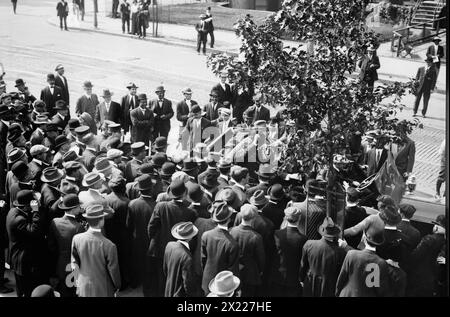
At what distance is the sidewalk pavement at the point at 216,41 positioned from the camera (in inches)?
883

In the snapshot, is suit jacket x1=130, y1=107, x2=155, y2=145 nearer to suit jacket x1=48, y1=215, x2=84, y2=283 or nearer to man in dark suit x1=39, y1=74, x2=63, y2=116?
man in dark suit x1=39, y1=74, x2=63, y2=116

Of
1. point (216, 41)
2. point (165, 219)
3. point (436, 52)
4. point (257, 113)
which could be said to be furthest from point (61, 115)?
point (216, 41)

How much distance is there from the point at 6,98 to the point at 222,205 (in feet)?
25.5

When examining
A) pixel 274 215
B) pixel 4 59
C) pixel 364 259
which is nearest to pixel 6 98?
pixel 274 215

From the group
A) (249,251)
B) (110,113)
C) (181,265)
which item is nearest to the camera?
(181,265)

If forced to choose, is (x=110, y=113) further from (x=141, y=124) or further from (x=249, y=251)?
(x=249, y=251)

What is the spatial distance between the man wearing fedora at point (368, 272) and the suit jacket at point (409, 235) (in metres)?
0.97

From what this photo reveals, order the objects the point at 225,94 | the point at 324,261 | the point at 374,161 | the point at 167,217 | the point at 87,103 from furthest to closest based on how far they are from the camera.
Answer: the point at 225,94
the point at 87,103
the point at 374,161
the point at 167,217
the point at 324,261

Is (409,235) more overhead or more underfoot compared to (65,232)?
more overhead

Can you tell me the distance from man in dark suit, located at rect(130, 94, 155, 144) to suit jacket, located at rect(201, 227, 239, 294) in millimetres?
6559

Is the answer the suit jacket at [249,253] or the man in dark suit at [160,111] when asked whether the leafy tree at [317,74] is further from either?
the man in dark suit at [160,111]

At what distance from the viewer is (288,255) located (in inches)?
315

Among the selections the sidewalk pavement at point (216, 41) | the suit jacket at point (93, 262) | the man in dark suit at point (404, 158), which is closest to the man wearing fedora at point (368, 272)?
the suit jacket at point (93, 262)

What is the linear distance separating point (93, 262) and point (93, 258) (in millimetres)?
57
